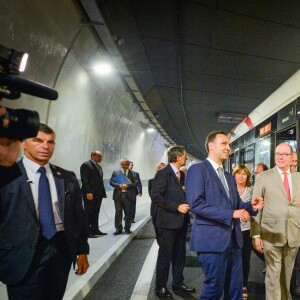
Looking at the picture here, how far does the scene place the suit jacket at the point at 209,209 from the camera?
2.57 m

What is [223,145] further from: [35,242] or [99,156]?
[99,156]

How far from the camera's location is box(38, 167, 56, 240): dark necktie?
2.15 metres

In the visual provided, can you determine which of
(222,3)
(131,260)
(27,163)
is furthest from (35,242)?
(222,3)

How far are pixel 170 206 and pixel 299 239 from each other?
156 centimetres

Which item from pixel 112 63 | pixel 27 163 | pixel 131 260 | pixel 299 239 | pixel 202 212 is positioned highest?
pixel 112 63

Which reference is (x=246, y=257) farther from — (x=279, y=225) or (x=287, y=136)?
(x=287, y=136)

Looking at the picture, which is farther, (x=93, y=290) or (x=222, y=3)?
(x=222, y=3)

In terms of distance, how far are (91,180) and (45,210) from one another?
4.75 meters

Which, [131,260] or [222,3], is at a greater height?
[222,3]

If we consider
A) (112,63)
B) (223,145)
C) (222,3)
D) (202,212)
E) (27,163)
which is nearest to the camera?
(27,163)

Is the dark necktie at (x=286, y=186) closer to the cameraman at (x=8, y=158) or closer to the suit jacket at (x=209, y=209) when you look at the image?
the suit jacket at (x=209, y=209)

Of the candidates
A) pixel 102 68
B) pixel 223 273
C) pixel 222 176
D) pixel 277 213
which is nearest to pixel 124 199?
pixel 102 68

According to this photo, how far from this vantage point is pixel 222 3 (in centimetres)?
451

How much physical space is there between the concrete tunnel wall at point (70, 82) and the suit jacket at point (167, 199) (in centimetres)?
215
